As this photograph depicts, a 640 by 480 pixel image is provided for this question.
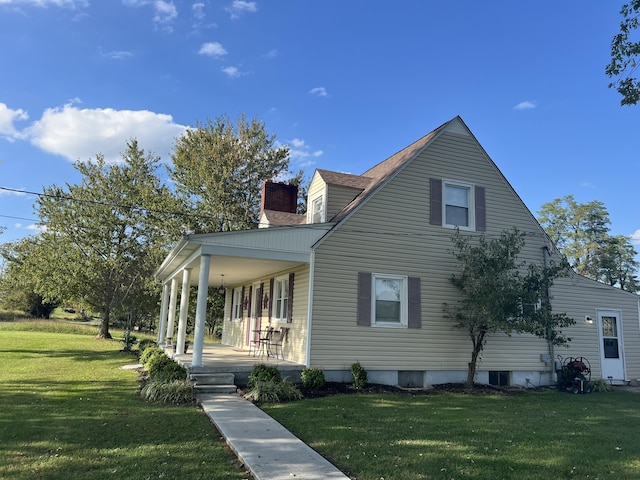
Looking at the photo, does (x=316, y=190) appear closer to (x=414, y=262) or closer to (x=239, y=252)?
(x=414, y=262)

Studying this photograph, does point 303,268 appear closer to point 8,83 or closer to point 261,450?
point 261,450

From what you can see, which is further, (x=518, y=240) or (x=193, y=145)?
(x=193, y=145)

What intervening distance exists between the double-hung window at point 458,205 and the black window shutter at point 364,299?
9.73 feet

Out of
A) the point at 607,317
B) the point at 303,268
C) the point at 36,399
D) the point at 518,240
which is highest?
the point at 518,240

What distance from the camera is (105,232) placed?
963 inches

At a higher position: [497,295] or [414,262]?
[414,262]

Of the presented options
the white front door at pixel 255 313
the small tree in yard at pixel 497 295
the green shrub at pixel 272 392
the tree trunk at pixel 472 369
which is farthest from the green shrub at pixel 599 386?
the white front door at pixel 255 313

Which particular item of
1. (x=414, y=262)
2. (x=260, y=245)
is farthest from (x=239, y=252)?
(x=414, y=262)

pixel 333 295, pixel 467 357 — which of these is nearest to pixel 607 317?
pixel 467 357

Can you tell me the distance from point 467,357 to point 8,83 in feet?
47.4

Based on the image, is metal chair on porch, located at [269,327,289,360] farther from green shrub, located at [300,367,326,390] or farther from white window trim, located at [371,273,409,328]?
white window trim, located at [371,273,409,328]

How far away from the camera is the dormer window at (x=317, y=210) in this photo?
13.0 m

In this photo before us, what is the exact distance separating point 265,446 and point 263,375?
12.0 ft

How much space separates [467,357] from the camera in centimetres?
1190
